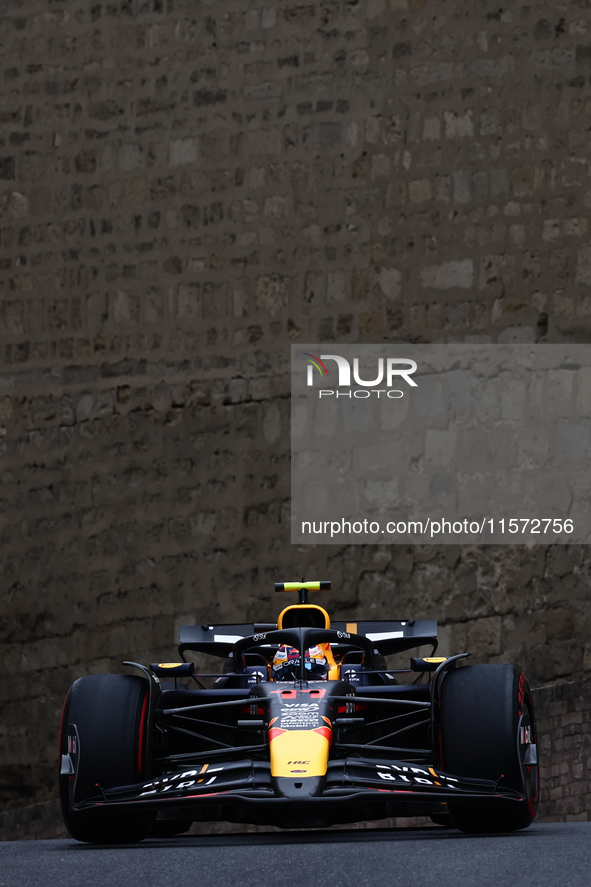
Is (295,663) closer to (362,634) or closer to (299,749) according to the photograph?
(362,634)

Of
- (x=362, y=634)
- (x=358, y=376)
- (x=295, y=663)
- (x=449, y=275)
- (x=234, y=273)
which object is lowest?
(x=295, y=663)

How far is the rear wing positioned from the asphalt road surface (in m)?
1.80

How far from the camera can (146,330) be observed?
10.5m

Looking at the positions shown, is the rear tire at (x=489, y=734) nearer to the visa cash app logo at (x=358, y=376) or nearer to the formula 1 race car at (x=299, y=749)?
the formula 1 race car at (x=299, y=749)

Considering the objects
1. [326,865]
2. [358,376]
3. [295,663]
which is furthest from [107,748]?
[358,376]

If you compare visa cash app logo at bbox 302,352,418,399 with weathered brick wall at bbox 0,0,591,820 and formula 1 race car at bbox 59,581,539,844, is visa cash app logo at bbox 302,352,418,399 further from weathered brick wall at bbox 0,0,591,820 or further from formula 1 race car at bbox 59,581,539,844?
formula 1 race car at bbox 59,581,539,844

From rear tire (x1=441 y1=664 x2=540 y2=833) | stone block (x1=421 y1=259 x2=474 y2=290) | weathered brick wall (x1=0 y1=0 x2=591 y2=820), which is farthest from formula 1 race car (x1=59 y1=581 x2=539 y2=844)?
stone block (x1=421 y1=259 x2=474 y2=290)

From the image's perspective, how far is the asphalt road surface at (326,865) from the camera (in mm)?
3764

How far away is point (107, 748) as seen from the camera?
17.8ft

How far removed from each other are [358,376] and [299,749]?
16.9 feet

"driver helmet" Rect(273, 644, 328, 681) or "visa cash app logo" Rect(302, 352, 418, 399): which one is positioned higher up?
"visa cash app logo" Rect(302, 352, 418, 399)

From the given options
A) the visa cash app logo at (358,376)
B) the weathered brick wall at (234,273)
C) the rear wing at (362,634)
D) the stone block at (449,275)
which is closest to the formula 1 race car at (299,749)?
the rear wing at (362,634)

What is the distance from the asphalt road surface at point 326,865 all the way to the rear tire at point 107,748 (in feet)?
1.05

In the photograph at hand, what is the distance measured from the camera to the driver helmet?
249 inches
